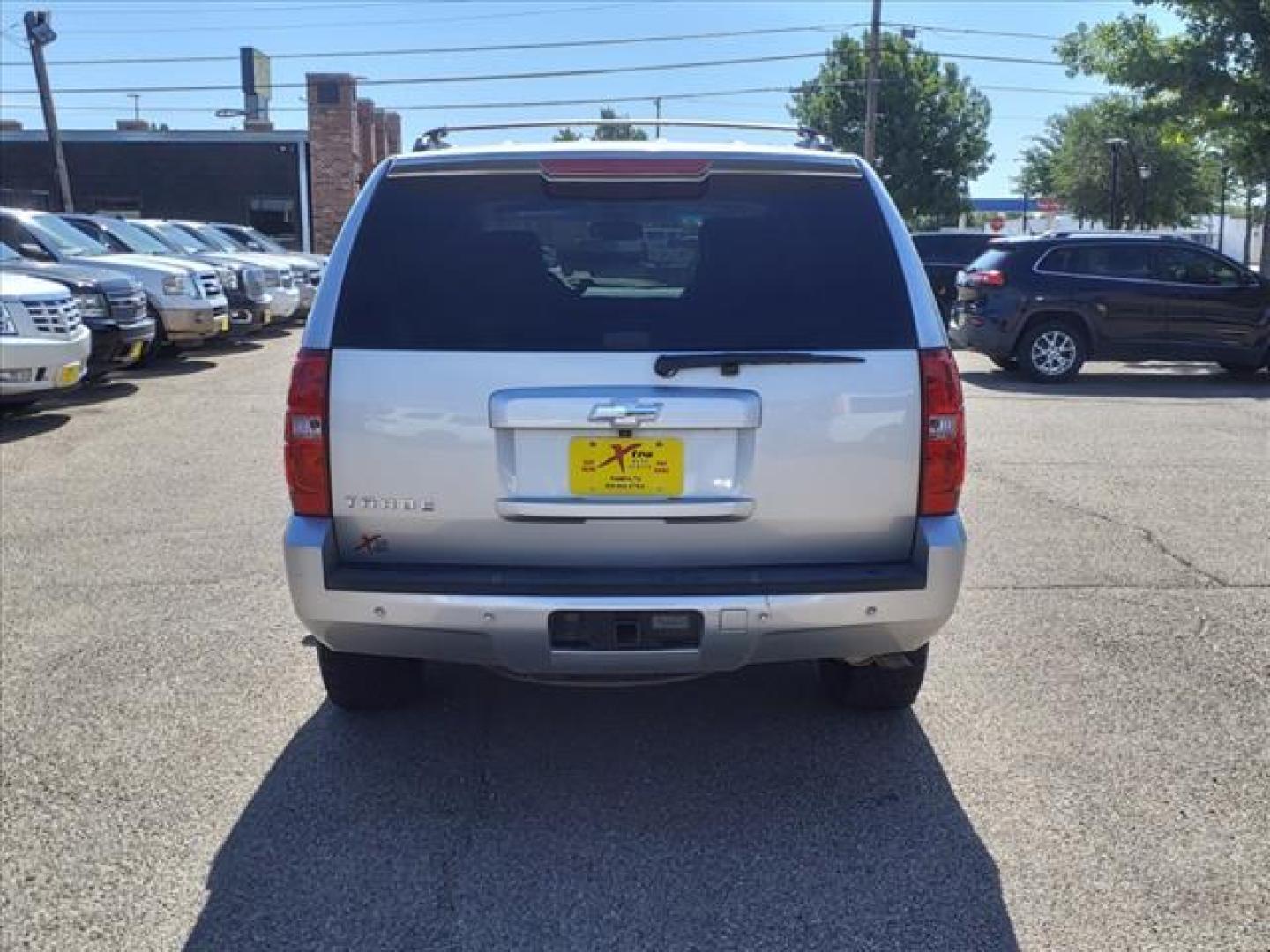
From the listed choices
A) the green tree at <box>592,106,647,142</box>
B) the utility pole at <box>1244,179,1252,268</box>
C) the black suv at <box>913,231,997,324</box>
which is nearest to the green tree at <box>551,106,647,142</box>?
the green tree at <box>592,106,647,142</box>

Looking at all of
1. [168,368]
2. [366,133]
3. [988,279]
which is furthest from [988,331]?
[366,133]

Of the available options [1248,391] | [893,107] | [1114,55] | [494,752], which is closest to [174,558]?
[494,752]

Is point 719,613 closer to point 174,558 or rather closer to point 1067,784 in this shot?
point 1067,784

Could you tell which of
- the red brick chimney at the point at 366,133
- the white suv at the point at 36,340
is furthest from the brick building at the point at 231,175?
the white suv at the point at 36,340

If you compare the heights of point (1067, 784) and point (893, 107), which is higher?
point (893, 107)

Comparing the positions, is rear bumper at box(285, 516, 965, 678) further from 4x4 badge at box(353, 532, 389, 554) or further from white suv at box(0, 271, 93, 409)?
white suv at box(0, 271, 93, 409)

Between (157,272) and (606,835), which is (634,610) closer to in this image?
(606,835)

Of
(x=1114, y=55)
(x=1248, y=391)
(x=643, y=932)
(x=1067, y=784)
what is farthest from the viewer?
(x=1114, y=55)

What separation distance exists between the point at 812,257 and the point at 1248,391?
12757 mm

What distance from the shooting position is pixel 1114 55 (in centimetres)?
2016

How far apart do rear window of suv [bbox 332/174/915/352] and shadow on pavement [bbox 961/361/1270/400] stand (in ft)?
36.0

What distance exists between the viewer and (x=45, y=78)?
26.2 meters

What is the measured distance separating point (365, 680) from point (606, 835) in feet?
3.79

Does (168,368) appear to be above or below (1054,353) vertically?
below
